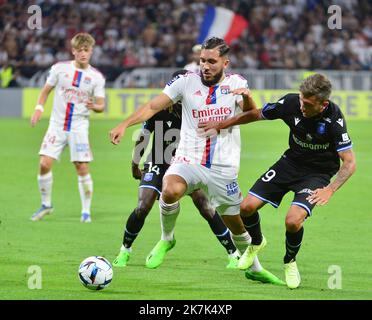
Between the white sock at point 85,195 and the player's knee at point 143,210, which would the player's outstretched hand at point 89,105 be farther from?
the player's knee at point 143,210

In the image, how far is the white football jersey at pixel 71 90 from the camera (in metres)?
12.9

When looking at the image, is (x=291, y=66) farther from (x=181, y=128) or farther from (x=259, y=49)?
(x=181, y=128)

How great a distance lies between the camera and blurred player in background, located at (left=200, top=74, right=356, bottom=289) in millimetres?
8281

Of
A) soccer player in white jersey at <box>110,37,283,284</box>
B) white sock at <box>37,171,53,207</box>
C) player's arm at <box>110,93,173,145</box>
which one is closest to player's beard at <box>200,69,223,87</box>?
soccer player in white jersey at <box>110,37,283,284</box>

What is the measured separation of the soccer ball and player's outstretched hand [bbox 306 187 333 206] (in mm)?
1829

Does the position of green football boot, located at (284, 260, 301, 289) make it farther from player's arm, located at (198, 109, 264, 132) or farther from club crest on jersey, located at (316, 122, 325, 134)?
player's arm, located at (198, 109, 264, 132)

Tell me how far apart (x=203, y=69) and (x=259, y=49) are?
934 inches

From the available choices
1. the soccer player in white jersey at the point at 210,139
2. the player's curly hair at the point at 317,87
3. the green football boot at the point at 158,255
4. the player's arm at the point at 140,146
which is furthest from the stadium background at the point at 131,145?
the player's curly hair at the point at 317,87

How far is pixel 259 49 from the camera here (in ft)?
106

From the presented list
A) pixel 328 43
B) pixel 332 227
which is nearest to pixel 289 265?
pixel 332 227

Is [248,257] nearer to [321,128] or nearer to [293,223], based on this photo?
[293,223]

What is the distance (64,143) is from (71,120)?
0.32 m

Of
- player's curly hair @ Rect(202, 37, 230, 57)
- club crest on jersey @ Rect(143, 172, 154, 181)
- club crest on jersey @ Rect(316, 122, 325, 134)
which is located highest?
player's curly hair @ Rect(202, 37, 230, 57)

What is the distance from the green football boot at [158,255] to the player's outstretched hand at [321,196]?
1.77m
